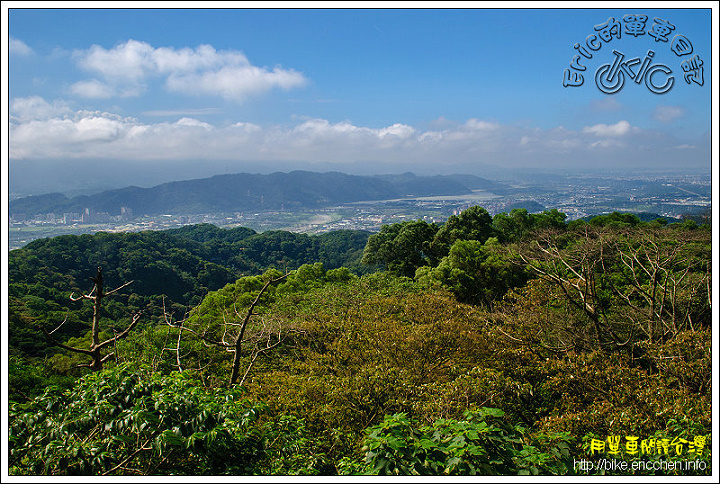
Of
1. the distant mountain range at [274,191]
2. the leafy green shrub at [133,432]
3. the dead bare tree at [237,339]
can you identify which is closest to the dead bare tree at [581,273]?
the dead bare tree at [237,339]

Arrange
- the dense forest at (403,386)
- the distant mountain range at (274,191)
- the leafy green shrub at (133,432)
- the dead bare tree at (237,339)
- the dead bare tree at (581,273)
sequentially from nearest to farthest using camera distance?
the leafy green shrub at (133,432) → the dense forest at (403,386) → the dead bare tree at (237,339) → the dead bare tree at (581,273) → the distant mountain range at (274,191)

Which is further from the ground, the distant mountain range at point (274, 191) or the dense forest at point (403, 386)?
the distant mountain range at point (274, 191)

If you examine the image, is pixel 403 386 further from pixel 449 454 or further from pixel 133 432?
pixel 133 432

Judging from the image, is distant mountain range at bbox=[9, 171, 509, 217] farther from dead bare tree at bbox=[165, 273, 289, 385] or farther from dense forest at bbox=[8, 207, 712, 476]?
dead bare tree at bbox=[165, 273, 289, 385]

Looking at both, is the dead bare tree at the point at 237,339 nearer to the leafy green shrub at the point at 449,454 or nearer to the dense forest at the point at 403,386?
the dense forest at the point at 403,386

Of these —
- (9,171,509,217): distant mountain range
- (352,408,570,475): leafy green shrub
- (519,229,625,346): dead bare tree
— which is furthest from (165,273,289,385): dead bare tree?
(9,171,509,217): distant mountain range

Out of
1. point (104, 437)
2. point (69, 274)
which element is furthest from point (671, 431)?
point (69, 274)

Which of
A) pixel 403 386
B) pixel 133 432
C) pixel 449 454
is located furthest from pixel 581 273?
pixel 133 432

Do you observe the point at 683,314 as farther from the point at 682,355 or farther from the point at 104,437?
the point at 104,437
